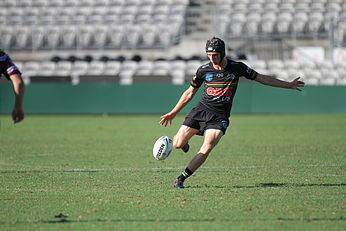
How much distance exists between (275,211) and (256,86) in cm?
2580

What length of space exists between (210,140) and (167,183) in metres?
1.10

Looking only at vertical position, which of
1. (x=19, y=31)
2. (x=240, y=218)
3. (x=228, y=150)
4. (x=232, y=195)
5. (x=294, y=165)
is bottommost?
(x=19, y=31)

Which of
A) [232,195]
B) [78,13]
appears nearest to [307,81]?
[78,13]

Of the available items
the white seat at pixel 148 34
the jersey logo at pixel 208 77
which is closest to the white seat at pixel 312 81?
the white seat at pixel 148 34

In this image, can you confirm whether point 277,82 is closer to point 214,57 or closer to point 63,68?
point 214,57

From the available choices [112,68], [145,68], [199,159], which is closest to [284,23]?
[145,68]

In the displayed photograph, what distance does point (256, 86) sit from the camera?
35344 mm

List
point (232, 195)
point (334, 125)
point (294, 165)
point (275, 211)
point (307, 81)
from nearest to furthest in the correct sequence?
point (275, 211) → point (232, 195) → point (294, 165) → point (334, 125) → point (307, 81)

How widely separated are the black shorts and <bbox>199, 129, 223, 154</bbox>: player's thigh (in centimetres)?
9

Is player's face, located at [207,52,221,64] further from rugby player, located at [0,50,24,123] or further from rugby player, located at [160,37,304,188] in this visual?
rugby player, located at [0,50,24,123]

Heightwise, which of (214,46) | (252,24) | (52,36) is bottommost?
(52,36)

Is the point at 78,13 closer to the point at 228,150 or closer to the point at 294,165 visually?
the point at 228,150

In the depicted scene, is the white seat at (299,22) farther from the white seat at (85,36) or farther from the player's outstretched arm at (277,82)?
the player's outstretched arm at (277,82)

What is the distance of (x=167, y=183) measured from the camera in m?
12.8
